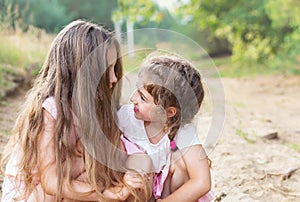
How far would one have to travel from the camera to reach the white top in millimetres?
2123

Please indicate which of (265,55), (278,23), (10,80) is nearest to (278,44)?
(265,55)

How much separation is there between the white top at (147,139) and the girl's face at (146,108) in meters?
0.03

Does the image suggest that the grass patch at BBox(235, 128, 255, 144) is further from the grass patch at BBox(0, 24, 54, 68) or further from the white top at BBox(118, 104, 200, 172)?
the grass patch at BBox(0, 24, 54, 68)

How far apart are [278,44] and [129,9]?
4685mm

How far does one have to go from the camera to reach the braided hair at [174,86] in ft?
6.86

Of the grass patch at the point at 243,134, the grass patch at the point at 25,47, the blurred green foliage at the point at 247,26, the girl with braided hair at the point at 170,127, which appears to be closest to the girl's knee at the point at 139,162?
the girl with braided hair at the point at 170,127

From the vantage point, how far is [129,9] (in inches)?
356

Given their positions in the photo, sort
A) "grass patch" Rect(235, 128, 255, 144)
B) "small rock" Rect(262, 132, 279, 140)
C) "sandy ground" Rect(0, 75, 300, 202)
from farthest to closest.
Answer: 1. "small rock" Rect(262, 132, 279, 140)
2. "grass patch" Rect(235, 128, 255, 144)
3. "sandy ground" Rect(0, 75, 300, 202)

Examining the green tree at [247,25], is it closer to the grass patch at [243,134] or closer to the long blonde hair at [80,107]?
the grass patch at [243,134]

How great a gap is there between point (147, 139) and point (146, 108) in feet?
0.44

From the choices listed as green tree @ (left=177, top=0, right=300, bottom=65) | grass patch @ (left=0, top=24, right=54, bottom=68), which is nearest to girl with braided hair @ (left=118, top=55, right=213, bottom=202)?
grass patch @ (left=0, top=24, right=54, bottom=68)

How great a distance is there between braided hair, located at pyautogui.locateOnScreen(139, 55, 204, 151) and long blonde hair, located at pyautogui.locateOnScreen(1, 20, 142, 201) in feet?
0.58

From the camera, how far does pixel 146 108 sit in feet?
6.94

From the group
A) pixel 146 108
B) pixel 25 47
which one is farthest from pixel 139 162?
pixel 25 47
